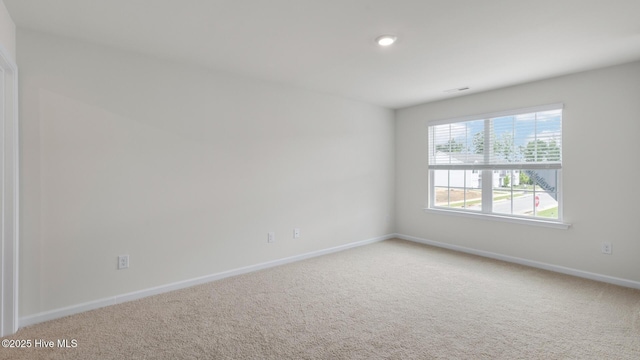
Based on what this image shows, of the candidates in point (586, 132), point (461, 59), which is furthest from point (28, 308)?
point (586, 132)

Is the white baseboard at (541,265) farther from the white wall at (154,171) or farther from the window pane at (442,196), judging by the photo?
the white wall at (154,171)

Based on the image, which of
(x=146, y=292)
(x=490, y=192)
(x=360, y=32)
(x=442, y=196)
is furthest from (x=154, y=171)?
(x=490, y=192)

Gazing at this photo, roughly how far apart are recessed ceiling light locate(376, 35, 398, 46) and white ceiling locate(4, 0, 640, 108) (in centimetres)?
6

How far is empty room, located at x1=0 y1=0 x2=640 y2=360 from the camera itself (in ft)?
7.30

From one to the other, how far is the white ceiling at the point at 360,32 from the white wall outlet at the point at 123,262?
1948 mm

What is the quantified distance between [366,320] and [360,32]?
2.37m

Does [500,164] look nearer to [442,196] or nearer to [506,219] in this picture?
[506,219]

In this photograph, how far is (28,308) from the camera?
8.00ft

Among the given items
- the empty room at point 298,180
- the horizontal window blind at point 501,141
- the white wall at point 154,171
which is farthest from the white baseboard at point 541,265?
the white wall at point 154,171

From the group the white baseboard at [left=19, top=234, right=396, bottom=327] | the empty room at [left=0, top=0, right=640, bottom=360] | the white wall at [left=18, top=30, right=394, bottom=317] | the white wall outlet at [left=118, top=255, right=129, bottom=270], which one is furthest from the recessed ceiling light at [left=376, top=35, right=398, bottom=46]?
the white wall outlet at [left=118, top=255, right=129, bottom=270]

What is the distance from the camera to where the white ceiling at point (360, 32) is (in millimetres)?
2117

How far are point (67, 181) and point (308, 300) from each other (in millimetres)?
2363

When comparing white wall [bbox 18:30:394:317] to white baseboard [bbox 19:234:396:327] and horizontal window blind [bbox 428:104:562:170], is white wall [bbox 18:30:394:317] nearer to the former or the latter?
white baseboard [bbox 19:234:396:327]

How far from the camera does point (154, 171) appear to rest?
120 inches
